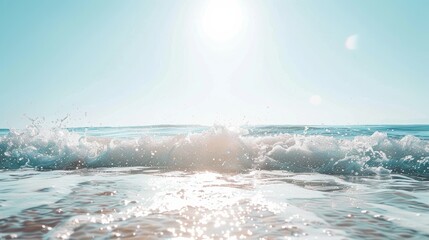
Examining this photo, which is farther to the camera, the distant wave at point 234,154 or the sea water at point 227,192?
the distant wave at point 234,154

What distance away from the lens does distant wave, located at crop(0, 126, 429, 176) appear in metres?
10.1

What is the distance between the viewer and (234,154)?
457 inches

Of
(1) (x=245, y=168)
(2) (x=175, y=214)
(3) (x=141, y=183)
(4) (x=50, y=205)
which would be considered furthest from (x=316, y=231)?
(1) (x=245, y=168)

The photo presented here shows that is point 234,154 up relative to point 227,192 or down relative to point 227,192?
up

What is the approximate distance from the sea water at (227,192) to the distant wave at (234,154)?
36 mm

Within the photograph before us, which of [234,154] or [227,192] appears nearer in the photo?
[227,192]

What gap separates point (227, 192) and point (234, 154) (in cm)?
551

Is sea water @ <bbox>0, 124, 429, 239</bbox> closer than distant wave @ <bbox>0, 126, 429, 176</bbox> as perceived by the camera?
Yes

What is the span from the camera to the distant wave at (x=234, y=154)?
33.1 ft

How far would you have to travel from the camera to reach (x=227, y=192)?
20.1ft

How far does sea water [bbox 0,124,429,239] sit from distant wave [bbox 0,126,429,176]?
36 mm

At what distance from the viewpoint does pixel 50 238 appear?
3.52m

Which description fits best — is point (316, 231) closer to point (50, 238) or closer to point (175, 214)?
point (175, 214)

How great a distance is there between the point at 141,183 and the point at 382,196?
4.59m
